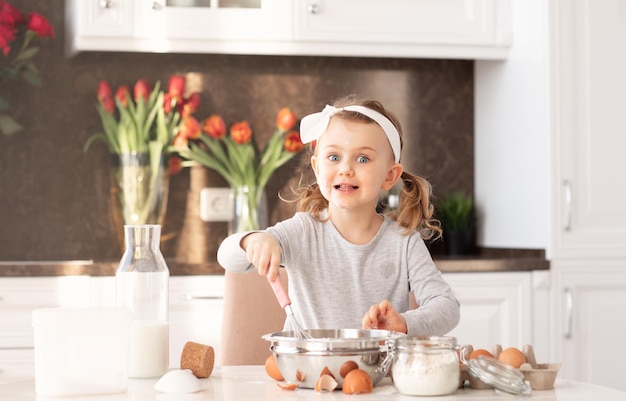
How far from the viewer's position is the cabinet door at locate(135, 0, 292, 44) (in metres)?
3.01

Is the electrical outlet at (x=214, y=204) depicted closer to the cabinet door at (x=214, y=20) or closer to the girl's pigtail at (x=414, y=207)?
the cabinet door at (x=214, y=20)

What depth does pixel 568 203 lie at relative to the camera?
3.01 metres

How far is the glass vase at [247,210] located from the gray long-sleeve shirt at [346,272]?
1.29 metres

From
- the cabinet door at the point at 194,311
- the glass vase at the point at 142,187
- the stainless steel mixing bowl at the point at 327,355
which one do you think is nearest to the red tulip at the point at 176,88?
the glass vase at the point at 142,187

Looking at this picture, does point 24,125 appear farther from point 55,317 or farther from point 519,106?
point 55,317

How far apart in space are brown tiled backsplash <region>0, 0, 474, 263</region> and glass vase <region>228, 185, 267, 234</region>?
0.20 meters

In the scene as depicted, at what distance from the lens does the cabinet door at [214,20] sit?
3.01m

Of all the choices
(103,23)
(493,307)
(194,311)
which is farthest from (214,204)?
(493,307)

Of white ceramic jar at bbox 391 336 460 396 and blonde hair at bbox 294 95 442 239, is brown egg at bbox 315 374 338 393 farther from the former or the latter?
blonde hair at bbox 294 95 442 239

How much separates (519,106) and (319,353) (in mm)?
2138

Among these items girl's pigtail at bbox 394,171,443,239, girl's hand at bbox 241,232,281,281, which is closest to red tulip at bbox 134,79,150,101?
girl's pigtail at bbox 394,171,443,239

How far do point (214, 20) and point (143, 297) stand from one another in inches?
70.6

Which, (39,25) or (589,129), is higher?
(39,25)

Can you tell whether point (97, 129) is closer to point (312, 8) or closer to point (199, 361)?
point (312, 8)
